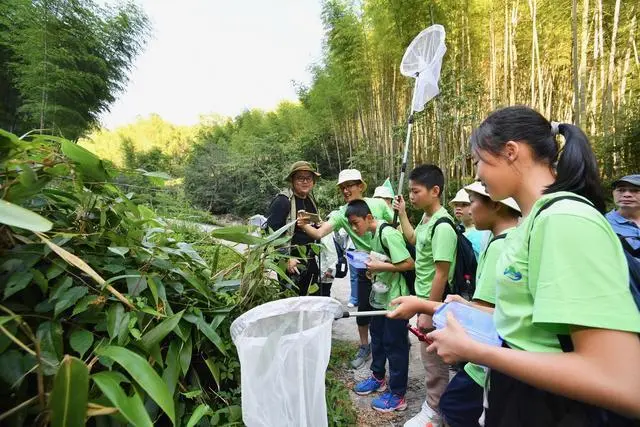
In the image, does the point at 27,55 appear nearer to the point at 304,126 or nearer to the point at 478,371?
the point at 478,371

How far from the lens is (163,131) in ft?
120

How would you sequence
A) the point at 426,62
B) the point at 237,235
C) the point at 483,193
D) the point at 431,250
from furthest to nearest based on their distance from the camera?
the point at 426,62, the point at 431,250, the point at 483,193, the point at 237,235

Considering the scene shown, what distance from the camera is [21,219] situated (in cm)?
72

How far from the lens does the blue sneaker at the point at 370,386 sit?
255cm

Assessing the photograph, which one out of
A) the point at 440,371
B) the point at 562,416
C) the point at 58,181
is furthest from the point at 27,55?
the point at 562,416

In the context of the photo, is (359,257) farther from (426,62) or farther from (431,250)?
(426,62)

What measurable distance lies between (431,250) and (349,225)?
77cm

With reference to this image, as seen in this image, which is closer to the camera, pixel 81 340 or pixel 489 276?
pixel 81 340

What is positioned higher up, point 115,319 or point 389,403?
point 115,319

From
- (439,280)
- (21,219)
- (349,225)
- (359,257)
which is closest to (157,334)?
(21,219)

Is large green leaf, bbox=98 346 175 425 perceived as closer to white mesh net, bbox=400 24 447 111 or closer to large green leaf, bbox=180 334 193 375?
large green leaf, bbox=180 334 193 375

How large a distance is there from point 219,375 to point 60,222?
2.64ft

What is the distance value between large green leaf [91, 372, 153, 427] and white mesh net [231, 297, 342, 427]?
356mm

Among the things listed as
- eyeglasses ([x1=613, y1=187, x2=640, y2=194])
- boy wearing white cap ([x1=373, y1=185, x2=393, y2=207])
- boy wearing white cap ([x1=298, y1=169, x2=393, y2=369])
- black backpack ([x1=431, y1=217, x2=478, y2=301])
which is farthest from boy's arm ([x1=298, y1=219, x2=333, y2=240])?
eyeglasses ([x1=613, y1=187, x2=640, y2=194])
